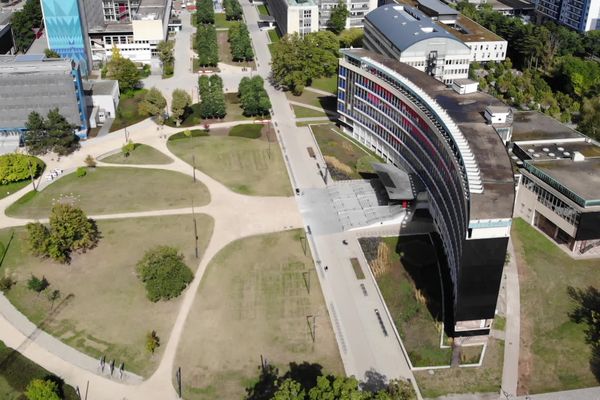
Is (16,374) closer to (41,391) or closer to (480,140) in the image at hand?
(41,391)

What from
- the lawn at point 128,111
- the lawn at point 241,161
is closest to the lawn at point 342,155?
the lawn at point 241,161

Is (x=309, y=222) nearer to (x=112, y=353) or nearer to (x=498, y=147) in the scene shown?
(x=498, y=147)

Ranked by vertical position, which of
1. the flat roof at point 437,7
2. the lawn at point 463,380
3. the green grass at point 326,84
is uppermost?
the flat roof at point 437,7

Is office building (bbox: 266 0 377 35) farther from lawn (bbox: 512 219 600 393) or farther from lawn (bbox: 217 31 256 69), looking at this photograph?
lawn (bbox: 512 219 600 393)

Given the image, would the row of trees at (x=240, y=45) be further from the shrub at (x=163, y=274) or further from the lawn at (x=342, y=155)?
the shrub at (x=163, y=274)

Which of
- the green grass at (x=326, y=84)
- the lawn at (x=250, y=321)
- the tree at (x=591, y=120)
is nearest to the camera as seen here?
the lawn at (x=250, y=321)

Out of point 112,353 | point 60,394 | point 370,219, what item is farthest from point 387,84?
point 60,394

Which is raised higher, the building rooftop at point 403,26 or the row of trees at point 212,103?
the building rooftop at point 403,26

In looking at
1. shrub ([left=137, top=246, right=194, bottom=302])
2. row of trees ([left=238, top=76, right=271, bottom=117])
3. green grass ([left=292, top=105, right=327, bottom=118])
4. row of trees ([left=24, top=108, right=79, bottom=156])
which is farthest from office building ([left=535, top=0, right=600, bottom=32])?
shrub ([left=137, top=246, right=194, bottom=302])

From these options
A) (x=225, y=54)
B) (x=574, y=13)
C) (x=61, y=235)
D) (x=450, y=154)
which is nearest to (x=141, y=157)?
(x=61, y=235)
